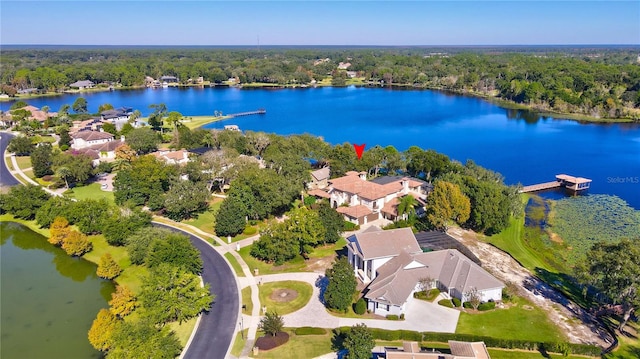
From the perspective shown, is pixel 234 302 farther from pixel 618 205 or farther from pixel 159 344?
pixel 618 205

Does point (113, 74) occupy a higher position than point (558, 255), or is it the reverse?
point (113, 74)

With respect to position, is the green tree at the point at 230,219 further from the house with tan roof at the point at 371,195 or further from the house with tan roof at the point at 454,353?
the house with tan roof at the point at 454,353

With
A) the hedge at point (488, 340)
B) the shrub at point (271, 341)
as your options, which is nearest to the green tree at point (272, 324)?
the shrub at point (271, 341)

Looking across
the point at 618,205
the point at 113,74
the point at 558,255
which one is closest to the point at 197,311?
the point at 558,255

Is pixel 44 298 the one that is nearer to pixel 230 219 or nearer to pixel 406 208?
pixel 230 219

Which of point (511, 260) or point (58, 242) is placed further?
point (58, 242)

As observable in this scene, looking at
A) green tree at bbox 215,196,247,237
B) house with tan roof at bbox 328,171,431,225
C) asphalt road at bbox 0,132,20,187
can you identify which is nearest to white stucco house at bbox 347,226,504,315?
house with tan roof at bbox 328,171,431,225

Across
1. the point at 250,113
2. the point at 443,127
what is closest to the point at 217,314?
the point at 443,127

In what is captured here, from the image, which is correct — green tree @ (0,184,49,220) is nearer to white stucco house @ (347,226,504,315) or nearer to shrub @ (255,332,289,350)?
shrub @ (255,332,289,350)
